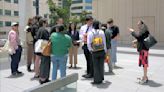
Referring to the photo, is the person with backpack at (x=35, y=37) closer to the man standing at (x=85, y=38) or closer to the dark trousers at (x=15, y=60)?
the dark trousers at (x=15, y=60)

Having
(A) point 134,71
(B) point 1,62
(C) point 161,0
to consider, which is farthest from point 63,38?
(C) point 161,0

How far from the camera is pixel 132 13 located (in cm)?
2230

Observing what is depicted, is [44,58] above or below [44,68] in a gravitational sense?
above

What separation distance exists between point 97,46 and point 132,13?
1644cm

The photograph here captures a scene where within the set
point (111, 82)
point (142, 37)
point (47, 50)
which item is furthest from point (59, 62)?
point (142, 37)

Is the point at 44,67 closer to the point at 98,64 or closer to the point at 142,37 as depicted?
the point at 98,64

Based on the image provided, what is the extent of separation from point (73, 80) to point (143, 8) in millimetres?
18794

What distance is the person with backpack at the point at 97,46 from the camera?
21.5 ft

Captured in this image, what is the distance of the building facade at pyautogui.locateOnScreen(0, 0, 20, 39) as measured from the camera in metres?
52.8

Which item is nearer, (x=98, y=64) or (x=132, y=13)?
(x=98, y=64)

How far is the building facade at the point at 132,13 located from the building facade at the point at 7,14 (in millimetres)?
32692

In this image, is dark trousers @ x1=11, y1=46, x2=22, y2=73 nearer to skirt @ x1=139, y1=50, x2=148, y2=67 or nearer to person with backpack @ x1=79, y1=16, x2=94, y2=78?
person with backpack @ x1=79, y1=16, x2=94, y2=78

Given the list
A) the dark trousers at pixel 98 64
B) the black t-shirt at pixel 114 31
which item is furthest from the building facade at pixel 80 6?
the dark trousers at pixel 98 64

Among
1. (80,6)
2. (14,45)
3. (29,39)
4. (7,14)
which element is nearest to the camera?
(14,45)
